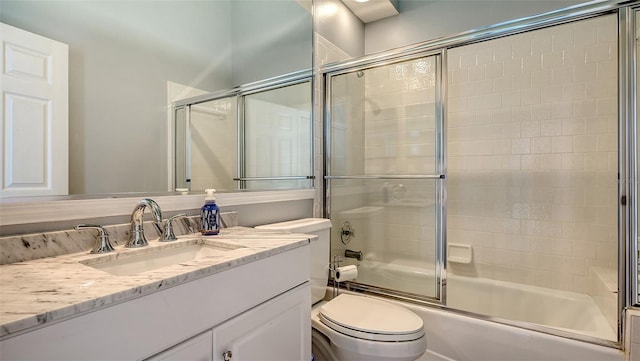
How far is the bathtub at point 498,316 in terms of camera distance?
1.42 meters

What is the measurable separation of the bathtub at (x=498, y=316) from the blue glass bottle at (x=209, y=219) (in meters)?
1.15

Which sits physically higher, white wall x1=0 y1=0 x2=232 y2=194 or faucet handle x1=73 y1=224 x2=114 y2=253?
white wall x1=0 y1=0 x2=232 y2=194

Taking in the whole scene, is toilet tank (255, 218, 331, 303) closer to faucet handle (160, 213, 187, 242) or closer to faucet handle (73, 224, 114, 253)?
faucet handle (160, 213, 187, 242)

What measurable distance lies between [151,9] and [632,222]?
218 cm

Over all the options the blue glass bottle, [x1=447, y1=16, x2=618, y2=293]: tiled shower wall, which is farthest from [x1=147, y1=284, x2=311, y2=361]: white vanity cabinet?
[x1=447, y1=16, x2=618, y2=293]: tiled shower wall

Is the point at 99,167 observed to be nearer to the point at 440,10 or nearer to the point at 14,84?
the point at 14,84

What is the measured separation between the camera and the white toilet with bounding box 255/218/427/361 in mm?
1278

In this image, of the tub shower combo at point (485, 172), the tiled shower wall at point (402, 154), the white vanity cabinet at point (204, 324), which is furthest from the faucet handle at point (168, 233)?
the tiled shower wall at point (402, 154)

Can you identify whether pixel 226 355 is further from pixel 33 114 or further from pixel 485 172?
pixel 485 172

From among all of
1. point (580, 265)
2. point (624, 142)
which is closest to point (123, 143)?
point (624, 142)

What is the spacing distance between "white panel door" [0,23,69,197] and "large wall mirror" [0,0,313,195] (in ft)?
0.09

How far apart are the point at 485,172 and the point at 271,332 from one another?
1950 mm

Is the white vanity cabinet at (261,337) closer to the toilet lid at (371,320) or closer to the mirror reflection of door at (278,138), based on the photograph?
the toilet lid at (371,320)

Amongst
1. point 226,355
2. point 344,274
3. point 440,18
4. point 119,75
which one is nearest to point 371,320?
point 344,274
